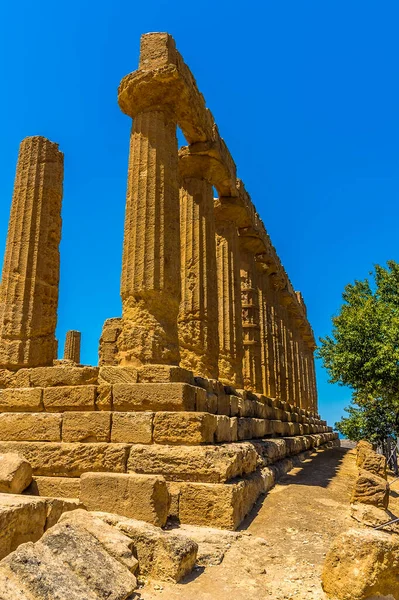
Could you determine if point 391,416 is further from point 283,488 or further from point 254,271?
point 283,488

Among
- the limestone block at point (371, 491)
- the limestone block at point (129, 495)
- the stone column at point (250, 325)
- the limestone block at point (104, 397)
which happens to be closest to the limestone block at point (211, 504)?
the limestone block at point (129, 495)

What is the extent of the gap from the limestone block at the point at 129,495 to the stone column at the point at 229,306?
7131 millimetres

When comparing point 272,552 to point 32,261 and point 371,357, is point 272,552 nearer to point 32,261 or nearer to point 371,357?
point 32,261

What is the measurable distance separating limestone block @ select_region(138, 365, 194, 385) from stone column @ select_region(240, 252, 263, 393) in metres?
9.08

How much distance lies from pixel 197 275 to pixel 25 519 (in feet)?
24.4

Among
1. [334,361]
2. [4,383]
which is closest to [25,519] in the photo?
[4,383]

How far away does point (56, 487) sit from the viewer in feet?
24.2

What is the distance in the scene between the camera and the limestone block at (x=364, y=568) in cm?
426

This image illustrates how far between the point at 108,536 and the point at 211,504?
2197 millimetres

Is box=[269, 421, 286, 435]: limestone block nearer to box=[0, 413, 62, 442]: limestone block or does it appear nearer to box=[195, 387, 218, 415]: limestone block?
box=[195, 387, 218, 415]: limestone block

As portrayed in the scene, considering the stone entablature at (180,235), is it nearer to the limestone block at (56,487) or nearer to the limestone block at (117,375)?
the limestone block at (117,375)

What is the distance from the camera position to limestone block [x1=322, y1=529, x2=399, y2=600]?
426cm

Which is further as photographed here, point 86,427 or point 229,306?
point 229,306

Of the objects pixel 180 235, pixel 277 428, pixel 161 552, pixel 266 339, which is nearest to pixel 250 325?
pixel 266 339
